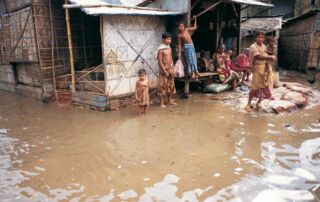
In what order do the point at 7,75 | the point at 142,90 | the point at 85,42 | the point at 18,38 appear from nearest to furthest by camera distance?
the point at 142,90, the point at 18,38, the point at 85,42, the point at 7,75

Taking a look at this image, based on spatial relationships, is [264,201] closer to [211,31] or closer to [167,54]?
[167,54]

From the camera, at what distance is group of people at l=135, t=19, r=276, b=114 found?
646 centimetres

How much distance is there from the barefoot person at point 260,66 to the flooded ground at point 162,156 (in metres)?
0.63

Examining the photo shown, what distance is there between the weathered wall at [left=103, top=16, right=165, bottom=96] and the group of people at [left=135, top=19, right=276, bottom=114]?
2.32 ft

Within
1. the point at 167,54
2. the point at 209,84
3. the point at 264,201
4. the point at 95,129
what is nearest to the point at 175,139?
the point at 95,129

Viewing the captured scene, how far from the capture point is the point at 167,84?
747 centimetres

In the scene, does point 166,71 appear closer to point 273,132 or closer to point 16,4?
point 273,132

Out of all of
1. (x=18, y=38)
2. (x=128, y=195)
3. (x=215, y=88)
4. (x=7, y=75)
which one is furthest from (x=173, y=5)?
(x=7, y=75)

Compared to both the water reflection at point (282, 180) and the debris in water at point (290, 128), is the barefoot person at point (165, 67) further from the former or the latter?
the water reflection at point (282, 180)

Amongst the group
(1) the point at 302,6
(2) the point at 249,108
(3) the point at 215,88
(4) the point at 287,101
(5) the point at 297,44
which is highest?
(1) the point at 302,6

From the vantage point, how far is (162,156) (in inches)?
180

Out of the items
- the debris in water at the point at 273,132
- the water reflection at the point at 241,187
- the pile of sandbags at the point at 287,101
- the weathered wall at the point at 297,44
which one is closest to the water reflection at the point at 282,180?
the water reflection at the point at 241,187

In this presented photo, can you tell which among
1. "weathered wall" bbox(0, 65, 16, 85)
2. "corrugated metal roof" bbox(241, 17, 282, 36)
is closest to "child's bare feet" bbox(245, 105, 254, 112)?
"corrugated metal roof" bbox(241, 17, 282, 36)

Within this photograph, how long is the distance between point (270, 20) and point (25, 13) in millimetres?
11498
